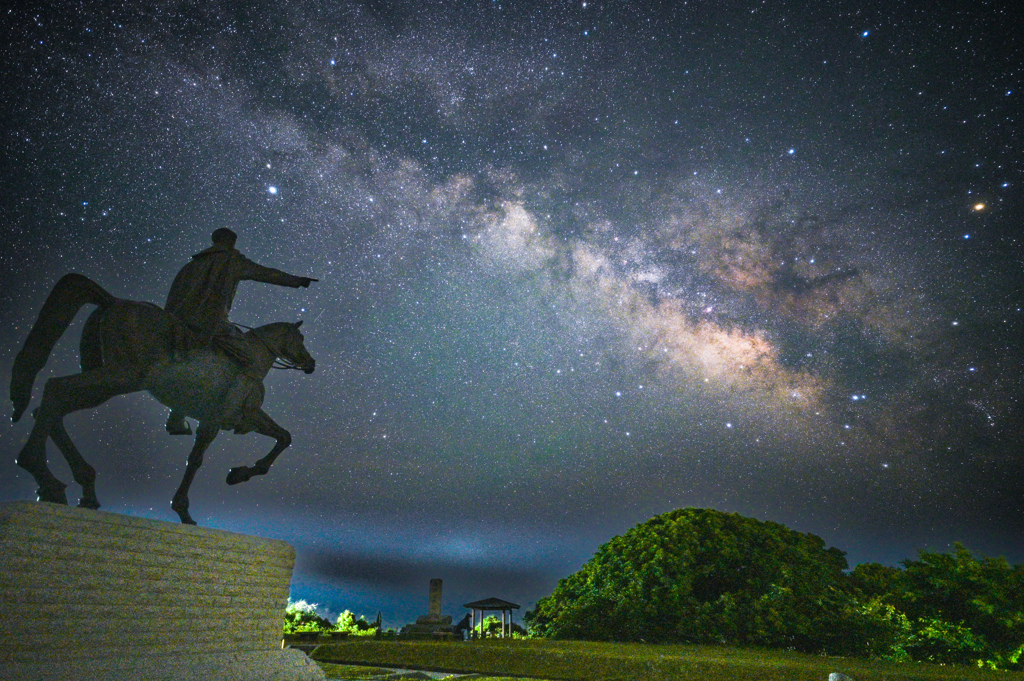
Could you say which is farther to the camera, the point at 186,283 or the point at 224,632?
the point at 186,283

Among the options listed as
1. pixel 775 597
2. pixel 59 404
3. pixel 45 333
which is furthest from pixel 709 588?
pixel 45 333

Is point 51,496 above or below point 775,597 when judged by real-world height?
above

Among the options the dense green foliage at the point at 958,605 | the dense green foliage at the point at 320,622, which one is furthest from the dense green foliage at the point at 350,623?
the dense green foliage at the point at 958,605

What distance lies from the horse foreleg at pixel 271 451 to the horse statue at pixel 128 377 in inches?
0.6

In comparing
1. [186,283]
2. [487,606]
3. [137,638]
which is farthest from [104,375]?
[487,606]

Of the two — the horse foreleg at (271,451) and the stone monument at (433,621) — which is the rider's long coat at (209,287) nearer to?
the horse foreleg at (271,451)

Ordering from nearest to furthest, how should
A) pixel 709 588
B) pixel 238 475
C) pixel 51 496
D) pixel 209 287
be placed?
pixel 51 496
pixel 209 287
pixel 238 475
pixel 709 588

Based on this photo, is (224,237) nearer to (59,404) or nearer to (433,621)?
(59,404)

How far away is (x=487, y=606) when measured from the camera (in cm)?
3381

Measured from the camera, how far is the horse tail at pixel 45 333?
6359 mm

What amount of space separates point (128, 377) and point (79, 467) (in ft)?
4.03

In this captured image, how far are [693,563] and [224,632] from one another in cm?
1696

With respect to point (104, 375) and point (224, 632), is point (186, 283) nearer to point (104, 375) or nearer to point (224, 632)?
point (104, 375)

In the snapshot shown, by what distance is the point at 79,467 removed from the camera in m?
6.48
